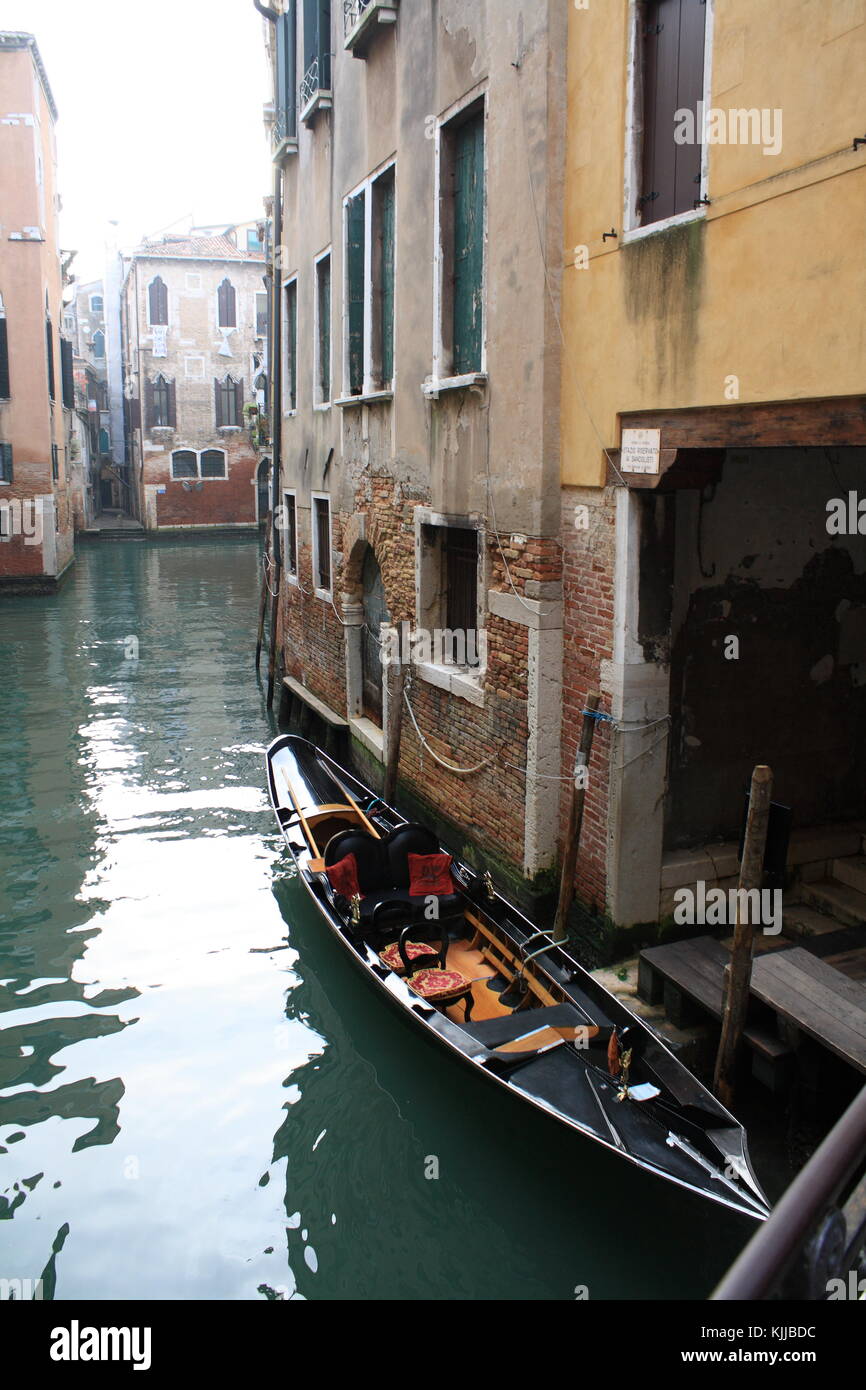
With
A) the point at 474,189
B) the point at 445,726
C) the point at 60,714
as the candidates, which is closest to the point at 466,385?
the point at 474,189

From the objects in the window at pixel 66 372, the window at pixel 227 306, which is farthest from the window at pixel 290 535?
the window at pixel 227 306

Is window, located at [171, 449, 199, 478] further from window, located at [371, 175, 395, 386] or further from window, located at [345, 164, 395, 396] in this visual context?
window, located at [371, 175, 395, 386]

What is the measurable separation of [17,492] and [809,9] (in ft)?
68.5

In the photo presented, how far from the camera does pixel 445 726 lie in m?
7.59

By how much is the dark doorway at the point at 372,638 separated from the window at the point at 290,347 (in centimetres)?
320

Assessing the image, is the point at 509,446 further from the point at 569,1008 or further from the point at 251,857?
the point at 251,857

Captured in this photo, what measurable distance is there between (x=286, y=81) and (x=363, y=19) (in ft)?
12.7

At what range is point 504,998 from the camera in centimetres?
548

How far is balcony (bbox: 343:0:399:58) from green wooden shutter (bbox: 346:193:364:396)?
1.05 meters

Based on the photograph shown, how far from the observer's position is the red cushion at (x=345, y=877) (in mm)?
6504

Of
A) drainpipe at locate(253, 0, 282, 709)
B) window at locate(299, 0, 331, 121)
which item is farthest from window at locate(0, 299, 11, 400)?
window at locate(299, 0, 331, 121)

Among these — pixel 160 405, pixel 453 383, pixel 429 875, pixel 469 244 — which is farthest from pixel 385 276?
pixel 160 405

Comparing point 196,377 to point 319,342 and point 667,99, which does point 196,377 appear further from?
point 667,99

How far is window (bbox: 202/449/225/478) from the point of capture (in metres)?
36.0
